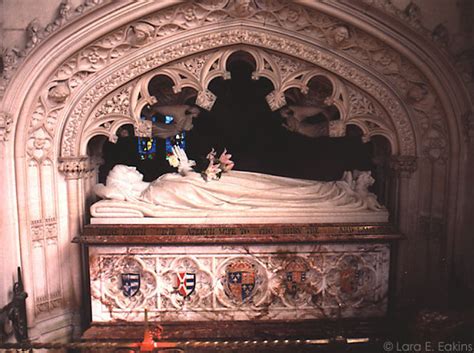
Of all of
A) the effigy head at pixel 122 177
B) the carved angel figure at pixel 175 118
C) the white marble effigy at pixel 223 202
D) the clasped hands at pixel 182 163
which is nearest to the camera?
the white marble effigy at pixel 223 202

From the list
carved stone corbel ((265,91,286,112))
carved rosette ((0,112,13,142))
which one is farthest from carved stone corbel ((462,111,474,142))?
carved rosette ((0,112,13,142))

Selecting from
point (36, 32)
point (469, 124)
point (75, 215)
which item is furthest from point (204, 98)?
point (469, 124)

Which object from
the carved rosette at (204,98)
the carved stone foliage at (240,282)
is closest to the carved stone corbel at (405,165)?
the carved stone foliage at (240,282)

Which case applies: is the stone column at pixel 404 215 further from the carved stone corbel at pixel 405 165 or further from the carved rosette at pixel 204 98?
the carved rosette at pixel 204 98

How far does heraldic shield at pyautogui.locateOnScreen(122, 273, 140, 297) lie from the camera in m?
4.03

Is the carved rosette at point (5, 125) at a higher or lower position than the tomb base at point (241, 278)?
higher

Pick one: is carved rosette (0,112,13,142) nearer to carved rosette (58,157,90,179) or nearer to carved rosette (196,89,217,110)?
carved rosette (58,157,90,179)

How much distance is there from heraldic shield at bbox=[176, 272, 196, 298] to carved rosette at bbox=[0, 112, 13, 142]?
1825 mm

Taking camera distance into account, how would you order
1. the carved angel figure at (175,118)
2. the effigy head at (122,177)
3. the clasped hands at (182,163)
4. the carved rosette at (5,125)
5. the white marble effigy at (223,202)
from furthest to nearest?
the carved angel figure at (175,118)
the clasped hands at (182,163)
the effigy head at (122,177)
the white marble effigy at (223,202)
the carved rosette at (5,125)

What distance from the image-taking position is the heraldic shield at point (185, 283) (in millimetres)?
4012

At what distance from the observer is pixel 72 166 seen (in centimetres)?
407

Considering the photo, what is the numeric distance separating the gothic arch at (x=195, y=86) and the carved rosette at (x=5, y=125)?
2 cm

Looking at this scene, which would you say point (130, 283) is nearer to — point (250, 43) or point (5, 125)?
point (5, 125)

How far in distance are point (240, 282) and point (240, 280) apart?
0.02 meters
